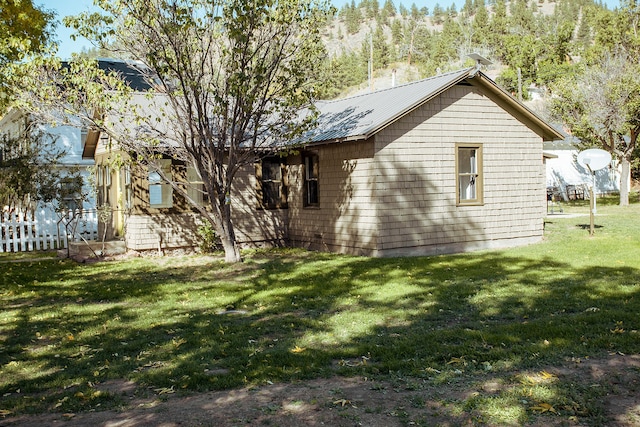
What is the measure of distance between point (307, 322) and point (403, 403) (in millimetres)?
3411

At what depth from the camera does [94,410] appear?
212 inches

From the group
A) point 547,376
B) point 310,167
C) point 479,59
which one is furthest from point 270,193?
point 547,376

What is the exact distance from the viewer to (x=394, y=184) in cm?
1543

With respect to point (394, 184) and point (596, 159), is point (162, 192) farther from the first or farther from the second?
point (596, 159)

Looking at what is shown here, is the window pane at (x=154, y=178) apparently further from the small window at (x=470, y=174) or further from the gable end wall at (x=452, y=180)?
the small window at (x=470, y=174)

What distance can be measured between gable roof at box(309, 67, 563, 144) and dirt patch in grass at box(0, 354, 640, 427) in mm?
9459

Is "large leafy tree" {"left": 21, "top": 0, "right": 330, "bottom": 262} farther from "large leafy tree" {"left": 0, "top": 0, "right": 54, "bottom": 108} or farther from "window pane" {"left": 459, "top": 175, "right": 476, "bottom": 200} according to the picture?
"large leafy tree" {"left": 0, "top": 0, "right": 54, "bottom": 108}

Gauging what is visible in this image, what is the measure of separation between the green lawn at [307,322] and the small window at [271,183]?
4175mm

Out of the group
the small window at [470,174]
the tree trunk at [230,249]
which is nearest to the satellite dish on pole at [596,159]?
the small window at [470,174]

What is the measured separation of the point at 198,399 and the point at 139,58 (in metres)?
9.71

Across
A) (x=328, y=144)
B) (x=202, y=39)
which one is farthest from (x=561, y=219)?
(x=202, y=39)

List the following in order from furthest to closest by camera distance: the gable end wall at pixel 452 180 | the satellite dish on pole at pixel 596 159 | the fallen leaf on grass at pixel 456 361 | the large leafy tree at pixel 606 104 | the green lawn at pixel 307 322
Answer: the large leafy tree at pixel 606 104 → the satellite dish on pole at pixel 596 159 → the gable end wall at pixel 452 180 → the fallen leaf on grass at pixel 456 361 → the green lawn at pixel 307 322

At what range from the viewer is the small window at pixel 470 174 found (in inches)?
659

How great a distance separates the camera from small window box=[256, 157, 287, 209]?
18484 millimetres
